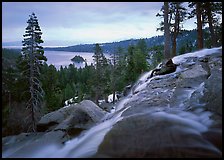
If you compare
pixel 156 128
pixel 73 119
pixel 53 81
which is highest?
pixel 53 81

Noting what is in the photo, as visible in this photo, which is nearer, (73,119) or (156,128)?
(156,128)

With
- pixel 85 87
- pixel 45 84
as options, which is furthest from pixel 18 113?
pixel 85 87

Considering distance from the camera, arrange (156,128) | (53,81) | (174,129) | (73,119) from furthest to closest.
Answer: (53,81) → (73,119) → (156,128) → (174,129)

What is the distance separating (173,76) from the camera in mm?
9250

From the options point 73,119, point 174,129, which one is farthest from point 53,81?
point 174,129

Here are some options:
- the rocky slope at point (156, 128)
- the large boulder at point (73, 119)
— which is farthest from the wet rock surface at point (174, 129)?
the large boulder at point (73, 119)

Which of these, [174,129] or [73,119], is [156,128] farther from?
[73,119]

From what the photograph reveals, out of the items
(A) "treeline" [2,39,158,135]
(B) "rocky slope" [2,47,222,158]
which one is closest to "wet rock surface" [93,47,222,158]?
(B) "rocky slope" [2,47,222,158]

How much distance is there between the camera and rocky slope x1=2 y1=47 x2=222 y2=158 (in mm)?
4270

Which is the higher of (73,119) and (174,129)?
(174,129)

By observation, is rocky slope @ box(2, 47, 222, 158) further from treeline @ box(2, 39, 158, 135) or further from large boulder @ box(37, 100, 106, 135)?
treeline @ box(2, 39, 158, 135)

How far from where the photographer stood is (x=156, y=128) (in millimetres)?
4715

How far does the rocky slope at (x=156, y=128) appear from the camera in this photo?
427cm

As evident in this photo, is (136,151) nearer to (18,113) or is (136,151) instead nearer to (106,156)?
(106,156)
